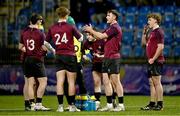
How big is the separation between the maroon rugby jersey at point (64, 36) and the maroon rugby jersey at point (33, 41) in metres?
0.86

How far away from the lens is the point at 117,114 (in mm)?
12625

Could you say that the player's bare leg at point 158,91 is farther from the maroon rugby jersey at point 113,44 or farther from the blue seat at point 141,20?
the blue seat at point 141,20

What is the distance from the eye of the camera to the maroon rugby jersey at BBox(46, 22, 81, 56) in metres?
13.4

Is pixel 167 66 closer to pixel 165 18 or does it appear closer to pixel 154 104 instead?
pixel 165 18

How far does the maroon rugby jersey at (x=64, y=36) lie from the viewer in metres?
13.4

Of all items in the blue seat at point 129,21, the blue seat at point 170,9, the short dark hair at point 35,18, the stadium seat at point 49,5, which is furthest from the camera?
the blue seat at point 129,21

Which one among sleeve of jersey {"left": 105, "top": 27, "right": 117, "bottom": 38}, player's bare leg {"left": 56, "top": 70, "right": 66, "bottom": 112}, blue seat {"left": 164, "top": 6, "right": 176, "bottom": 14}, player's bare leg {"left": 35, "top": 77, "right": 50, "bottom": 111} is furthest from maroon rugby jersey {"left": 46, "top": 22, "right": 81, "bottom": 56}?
blue seat {"left": 164, "top": 6, "right": 176, "bottom": 14}

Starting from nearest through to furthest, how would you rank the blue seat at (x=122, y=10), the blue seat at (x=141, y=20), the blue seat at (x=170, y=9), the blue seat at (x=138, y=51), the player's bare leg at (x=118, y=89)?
1. the player's bare leg at (x=118, y=89)
2. the blue seat at (x=138, y=51)
3. the blue seat at (x=170, y=9)
4. the blue seat at (x=141, y=20)
5. the blue seat at (x=122, y=10)

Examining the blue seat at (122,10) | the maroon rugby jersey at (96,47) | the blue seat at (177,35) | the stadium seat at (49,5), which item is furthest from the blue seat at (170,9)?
the maroon rugby jersey at (96,47)

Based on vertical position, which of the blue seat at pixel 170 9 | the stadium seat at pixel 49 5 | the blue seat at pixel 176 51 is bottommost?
the blue seat at pixel 176 51

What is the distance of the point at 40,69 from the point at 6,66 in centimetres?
840

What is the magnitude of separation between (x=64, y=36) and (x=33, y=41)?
1.20 meters

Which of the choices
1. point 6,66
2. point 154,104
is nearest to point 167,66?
point 6,66

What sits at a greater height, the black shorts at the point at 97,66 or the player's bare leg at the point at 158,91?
the black shorts at the point at 97,66
